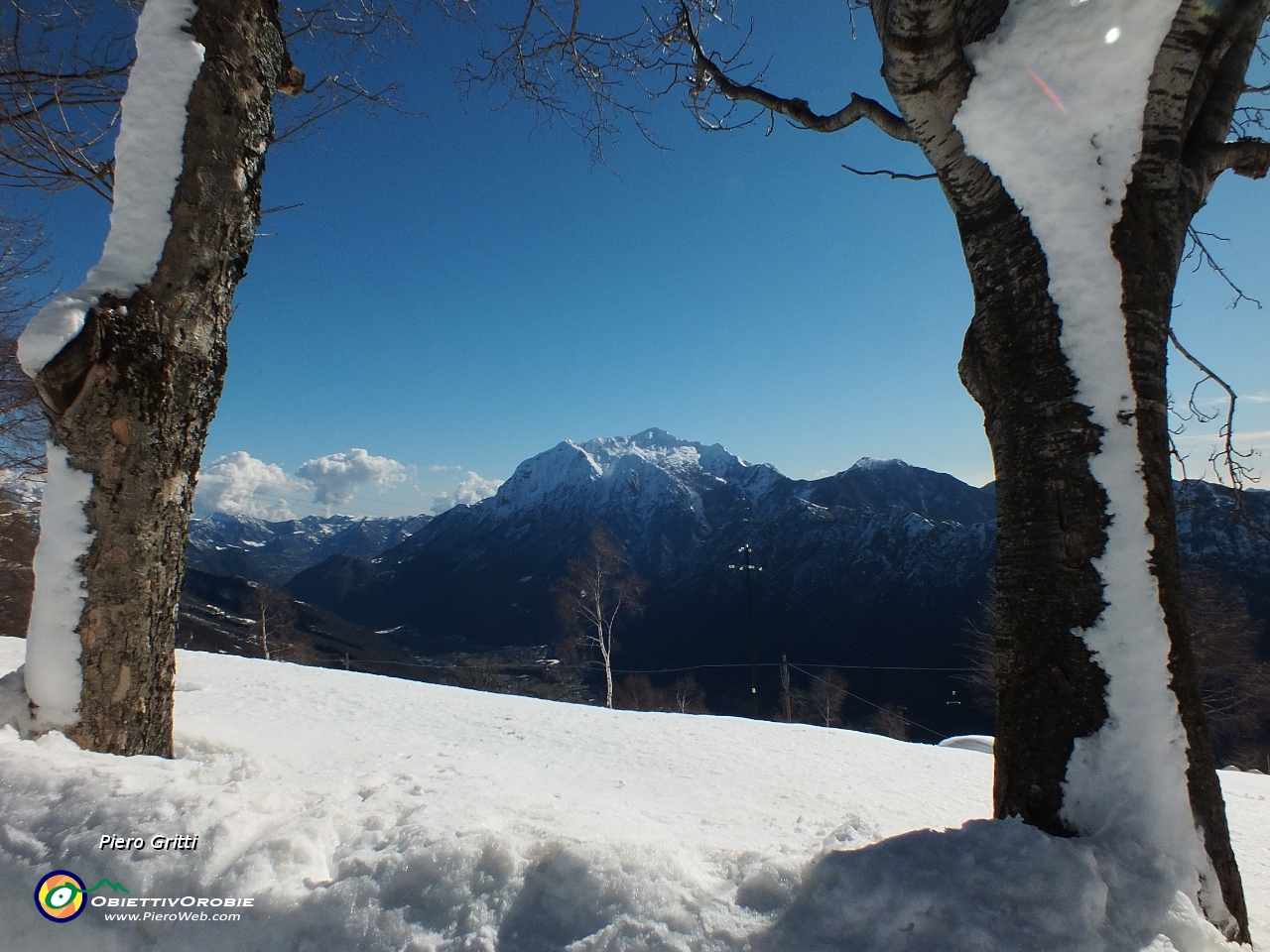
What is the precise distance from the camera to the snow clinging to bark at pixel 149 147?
232 cm

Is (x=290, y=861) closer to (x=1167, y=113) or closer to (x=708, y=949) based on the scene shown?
(x=708, y=949)

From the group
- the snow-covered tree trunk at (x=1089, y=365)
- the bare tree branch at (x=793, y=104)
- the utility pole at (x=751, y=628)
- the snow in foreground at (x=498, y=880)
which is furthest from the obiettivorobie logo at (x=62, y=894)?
the utility pole at (x=751, y=628)

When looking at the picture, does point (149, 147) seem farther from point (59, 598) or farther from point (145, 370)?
point (59, 598)

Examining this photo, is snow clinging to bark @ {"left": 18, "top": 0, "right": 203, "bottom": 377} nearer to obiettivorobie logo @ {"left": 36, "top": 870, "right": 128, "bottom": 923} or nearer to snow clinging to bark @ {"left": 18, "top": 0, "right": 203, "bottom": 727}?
snow clinging to bark @ {"left": 18, "top": 0, "right": 203, "bottom": 727}

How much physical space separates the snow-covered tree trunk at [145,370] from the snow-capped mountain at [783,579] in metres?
4.11

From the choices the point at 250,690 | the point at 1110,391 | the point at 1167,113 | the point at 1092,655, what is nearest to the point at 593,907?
the point at 1092,655

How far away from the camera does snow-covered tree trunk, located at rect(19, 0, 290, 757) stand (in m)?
2.17

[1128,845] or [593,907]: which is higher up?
[1128,845]

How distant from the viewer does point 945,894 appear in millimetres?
1442

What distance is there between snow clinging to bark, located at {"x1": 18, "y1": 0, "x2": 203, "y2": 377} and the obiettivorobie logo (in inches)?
76.3

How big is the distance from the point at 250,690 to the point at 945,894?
629 centimetres

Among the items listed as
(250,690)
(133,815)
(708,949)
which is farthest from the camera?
(250,690)

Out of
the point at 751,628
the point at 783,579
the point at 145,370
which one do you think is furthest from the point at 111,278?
the point at 783,579

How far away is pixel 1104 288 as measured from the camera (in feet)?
6.04
